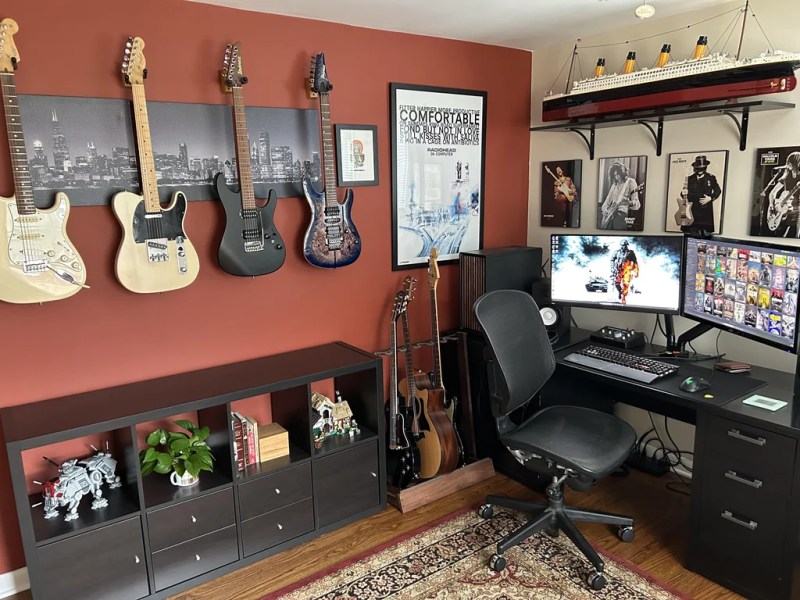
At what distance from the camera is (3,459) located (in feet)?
7.24

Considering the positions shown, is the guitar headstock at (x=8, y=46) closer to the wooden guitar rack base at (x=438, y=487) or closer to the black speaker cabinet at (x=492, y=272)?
the black speaker cabinet at (x=492, y=272)

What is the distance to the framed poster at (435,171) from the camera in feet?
9.70

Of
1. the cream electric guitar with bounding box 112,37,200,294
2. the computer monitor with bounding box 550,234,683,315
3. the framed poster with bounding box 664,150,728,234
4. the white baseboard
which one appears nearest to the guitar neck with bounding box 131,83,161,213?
the cream electric guitar with bounding box 112,37,200,294

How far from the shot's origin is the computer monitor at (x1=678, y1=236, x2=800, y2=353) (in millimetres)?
2143

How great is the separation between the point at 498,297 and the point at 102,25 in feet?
5.79

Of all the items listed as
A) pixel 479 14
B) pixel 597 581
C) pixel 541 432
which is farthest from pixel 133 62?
pixel 597 581

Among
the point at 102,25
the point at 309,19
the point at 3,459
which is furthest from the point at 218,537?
the point at 309,19

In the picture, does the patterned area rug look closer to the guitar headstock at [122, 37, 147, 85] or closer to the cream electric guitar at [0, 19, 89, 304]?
the cream electric guitar at [0, 19, 89, 304]

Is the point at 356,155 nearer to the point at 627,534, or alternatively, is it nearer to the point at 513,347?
the point at 513,347

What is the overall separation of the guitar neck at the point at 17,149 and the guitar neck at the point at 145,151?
1.17 feet

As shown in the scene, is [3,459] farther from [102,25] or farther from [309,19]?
[309,19]

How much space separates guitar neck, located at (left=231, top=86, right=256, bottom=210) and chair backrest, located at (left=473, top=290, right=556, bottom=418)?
3.31ft

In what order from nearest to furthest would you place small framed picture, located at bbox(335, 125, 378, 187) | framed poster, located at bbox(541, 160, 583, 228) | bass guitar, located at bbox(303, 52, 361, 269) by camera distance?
1. bass guitar, located at bbox(303, 52, 361, 269)
2. small framed picture, located at bbox(335, 125, 378, 187)
3. framed poster, located at bbox(541, 160, 583, 228)

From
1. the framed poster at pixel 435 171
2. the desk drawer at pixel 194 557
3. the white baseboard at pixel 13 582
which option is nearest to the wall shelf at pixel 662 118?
the framed poster at pixel 435 171
